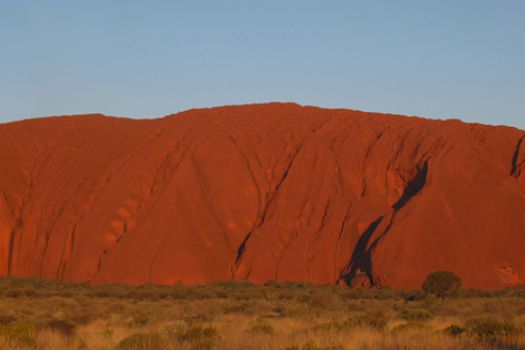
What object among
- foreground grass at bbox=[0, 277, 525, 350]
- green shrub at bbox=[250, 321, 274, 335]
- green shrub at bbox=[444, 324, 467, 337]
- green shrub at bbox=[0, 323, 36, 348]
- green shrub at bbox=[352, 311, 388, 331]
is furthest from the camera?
green shrub at bbox=[352, 311, 388, 331]

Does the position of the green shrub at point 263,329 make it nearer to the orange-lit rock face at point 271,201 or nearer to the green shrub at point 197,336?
the green shrub at point 197,336

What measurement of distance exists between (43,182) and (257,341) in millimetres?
42770

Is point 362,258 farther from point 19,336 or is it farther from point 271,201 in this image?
point 19,336

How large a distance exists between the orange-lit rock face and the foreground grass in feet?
16.3

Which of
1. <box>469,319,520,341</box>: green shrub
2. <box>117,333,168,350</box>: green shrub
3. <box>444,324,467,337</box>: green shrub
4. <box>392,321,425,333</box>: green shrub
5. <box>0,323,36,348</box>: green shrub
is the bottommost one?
<box>0,323,36,348</box>: green shrub

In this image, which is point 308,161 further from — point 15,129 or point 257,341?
point 257,341

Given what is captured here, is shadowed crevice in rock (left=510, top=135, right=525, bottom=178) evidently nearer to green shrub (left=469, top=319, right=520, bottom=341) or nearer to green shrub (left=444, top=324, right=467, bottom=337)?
green shrub (left=444, top=324, right=467, bottom=337)

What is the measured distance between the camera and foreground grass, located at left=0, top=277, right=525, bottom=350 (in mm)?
12703

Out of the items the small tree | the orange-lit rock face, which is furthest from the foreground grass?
the orange-lit rock face

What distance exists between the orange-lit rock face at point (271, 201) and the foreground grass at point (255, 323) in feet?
16.3

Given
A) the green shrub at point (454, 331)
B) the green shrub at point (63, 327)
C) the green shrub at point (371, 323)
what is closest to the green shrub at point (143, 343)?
the green shrub at point (63, 327)

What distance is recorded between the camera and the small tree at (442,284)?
33.8 m

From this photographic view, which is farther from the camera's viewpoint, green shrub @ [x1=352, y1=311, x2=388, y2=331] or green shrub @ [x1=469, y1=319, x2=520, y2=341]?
green shrub @ [x1=352, y1=311, x2=388, y2=331]

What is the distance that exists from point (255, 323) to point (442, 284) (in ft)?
58.6
